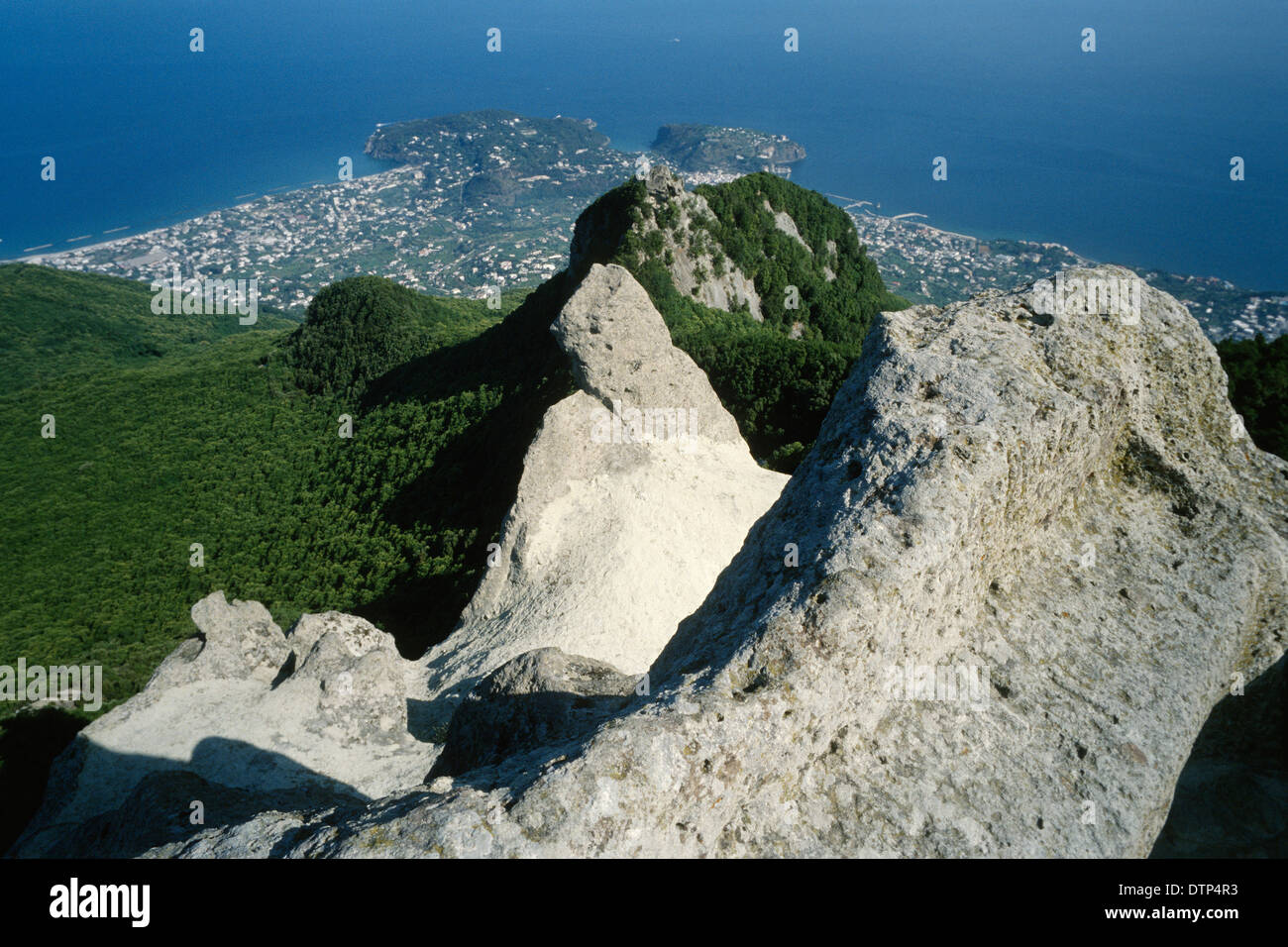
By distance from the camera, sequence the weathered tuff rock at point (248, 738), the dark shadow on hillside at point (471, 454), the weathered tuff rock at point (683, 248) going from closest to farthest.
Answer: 1. the weathered tuff rock at point (248, 738)
2. the dark shadow on hillside at point (471, 454)
3. the weathered tuff rock at point (683, 248)

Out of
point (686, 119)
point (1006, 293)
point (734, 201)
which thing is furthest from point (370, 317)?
point (686, 119)

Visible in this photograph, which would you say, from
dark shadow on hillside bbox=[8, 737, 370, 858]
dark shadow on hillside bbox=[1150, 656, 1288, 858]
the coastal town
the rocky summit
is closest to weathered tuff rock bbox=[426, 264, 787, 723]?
dark shadow on hillside bbox=[8, 737, 370, 858]

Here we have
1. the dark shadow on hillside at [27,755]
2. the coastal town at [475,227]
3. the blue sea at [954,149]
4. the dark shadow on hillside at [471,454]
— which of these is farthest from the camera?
the blue sea at [954,149]

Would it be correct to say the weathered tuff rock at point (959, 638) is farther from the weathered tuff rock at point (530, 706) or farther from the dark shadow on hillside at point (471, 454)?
the dark shadow on hillside at point (471, 454)

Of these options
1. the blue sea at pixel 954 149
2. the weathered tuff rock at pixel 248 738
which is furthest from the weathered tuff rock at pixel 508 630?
the blue sea at pixel 954 149

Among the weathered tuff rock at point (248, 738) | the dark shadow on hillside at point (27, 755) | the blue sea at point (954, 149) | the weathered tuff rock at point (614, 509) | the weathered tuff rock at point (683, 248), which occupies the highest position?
the blue sea at point (954, 149)

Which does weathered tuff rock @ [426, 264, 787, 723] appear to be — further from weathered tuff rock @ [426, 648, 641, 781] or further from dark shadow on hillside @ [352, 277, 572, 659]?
weathered tuff rock @ [426, 648, 641, 781]

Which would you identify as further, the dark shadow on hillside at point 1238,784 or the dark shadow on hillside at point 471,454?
the dark shadow on hillside at point 471,454

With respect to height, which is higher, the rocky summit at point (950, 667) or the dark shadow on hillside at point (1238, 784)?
the rocky summit at point (950, 667)
